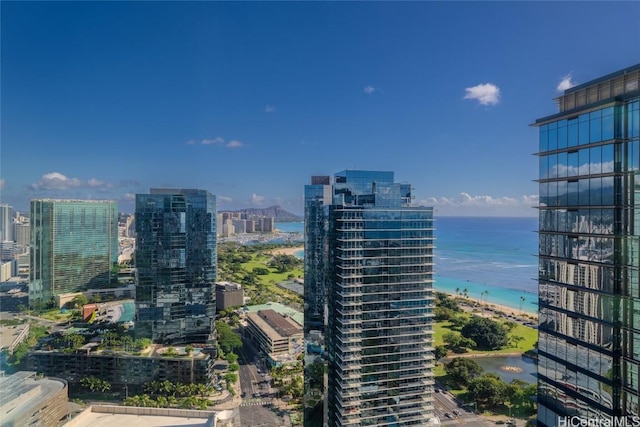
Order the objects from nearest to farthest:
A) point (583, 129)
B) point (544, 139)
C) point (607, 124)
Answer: point (607, 124)
point (583, 129)
point (544, 139)

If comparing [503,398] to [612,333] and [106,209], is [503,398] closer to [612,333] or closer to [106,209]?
[612,333]

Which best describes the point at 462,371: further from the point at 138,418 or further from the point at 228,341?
the point at 138,418

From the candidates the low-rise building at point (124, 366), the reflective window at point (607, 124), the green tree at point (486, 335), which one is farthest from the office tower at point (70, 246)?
the reflective window at point (607, 124)

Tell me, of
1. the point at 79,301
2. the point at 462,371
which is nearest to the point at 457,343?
the point at 462,371

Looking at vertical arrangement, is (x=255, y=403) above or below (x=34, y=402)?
Result: below

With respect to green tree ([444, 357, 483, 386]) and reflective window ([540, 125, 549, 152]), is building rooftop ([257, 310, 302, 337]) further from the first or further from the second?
reflective window ([540, 125, 549, 152])

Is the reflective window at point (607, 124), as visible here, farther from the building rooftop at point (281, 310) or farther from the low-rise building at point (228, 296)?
the low-rise building at point (228, 296)

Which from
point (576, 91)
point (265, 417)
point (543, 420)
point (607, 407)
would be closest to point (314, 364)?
point (265, 417)

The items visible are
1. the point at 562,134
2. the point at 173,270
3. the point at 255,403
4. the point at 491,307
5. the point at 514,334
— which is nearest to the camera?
the point at 562,134
